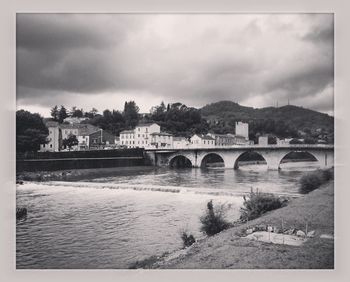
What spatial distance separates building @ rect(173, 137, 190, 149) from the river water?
1.89 m

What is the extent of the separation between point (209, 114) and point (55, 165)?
6730 millimetres

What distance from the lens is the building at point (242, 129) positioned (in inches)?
292

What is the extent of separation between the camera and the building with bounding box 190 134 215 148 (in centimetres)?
981

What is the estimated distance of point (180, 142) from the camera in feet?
36.8

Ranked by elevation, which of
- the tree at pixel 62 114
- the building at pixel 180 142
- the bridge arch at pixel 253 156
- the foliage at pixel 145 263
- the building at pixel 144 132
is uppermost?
the tree at pixel 62 114

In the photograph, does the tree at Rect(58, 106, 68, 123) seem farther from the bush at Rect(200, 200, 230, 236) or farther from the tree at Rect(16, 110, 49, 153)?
the bush at Rect(200, 200, 230, 236)

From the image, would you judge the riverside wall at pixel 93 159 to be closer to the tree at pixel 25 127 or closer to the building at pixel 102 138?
the building at pixel 102 138

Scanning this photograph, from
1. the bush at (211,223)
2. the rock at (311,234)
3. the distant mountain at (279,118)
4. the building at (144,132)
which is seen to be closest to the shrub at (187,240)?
the bush at (211,223)

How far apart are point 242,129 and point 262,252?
365 cm

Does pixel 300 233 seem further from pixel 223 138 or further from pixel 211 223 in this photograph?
pixel 223 138

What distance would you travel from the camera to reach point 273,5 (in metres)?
4.98

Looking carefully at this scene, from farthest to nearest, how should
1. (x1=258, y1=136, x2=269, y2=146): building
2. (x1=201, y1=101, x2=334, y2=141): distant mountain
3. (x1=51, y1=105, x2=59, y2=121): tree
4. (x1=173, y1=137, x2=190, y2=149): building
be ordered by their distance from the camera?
(x1=173, y1=137, x2=190, y2=149): building → (x1=258, y1=136, x2=269, y2=146): building → (x1=51, y1=105, x2=59, y2=121): tree → (x1=201, y1=101, x2=334, y2=141): distant mountain

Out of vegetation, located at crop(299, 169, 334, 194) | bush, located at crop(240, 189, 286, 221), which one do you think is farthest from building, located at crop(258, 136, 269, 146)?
bush, located at crop(240, 189, 286, 221)

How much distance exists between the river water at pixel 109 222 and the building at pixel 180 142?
1.89 m
